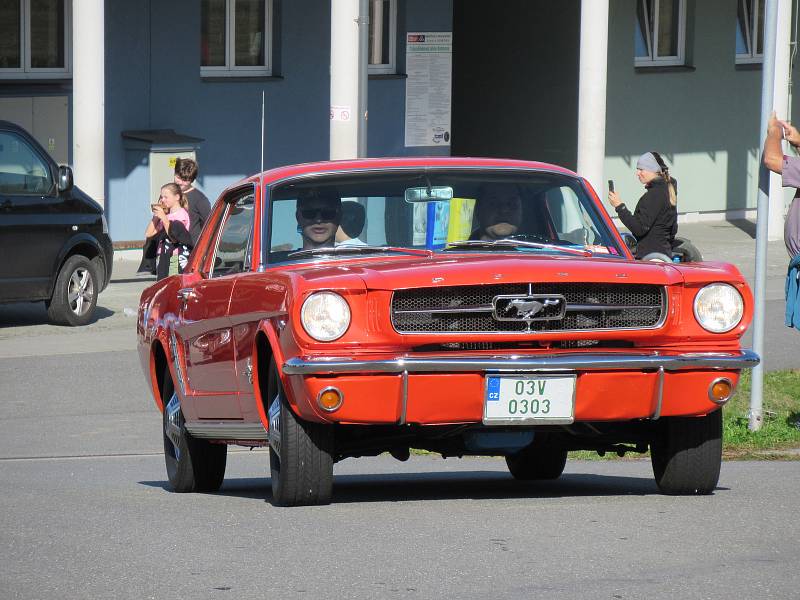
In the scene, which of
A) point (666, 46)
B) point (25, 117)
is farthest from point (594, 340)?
point (666, 46)

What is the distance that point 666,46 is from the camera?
2802 centimetres

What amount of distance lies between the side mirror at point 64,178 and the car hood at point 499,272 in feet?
31.3

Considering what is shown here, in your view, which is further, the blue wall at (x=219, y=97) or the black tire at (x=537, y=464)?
the blue wall at (x=219, y=97)

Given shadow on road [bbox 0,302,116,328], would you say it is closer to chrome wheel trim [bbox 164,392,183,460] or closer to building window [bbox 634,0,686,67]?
chrome wheel trim [bbox 164,392,183,460]

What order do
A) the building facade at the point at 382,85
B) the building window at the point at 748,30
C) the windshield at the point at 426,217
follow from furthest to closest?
the building window at the point at 748,30, the building facade at the point at 382,85, the windshield at the point at 426,217

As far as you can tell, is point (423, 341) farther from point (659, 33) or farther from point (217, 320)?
point (659, 33)

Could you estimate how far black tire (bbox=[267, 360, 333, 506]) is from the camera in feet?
23.2

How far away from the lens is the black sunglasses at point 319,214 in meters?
7.93

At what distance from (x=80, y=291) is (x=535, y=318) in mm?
10681

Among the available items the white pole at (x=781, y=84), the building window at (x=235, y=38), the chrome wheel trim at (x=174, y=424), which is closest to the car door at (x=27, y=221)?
the building window at (x=235, y=38)

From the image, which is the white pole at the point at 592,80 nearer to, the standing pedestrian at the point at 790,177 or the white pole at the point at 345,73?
the white pole at the point at 345,73

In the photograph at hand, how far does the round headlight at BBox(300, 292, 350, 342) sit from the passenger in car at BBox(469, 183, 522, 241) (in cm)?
A: 123

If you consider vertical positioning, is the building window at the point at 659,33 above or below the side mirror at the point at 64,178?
above

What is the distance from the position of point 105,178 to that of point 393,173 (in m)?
14.4
